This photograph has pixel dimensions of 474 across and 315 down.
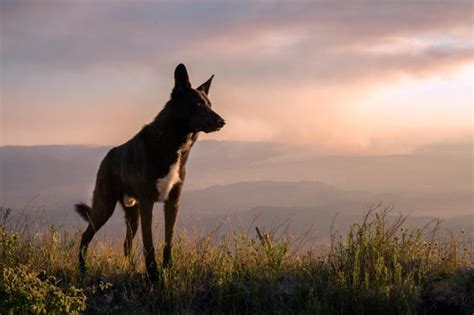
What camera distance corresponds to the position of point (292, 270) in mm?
8055

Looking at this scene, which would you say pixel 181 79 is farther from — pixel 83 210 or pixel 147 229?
pixel 83 210

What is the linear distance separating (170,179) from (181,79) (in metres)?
1.34

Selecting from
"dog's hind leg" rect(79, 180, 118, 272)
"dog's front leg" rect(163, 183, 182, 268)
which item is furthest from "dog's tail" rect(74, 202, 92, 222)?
"dog's front leg" rect(163, 183, 182, 268)

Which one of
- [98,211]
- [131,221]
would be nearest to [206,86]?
[131,221]

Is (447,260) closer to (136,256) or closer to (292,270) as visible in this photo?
(292,270)

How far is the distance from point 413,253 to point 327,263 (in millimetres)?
1222

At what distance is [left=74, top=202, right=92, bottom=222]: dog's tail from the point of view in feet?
30.0

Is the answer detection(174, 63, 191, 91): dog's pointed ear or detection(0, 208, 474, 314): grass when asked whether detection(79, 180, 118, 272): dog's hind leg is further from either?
detection(174, 63, 191, 91): dog's pointed ear

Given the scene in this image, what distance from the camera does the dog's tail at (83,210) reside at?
30.0 ft

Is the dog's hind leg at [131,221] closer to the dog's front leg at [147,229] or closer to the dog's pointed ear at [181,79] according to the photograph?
the dog's front leg at [147,229]

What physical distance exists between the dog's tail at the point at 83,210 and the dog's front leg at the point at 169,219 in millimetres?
1807

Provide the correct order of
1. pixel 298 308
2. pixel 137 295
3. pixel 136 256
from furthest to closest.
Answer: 1. pixel 136 256
2. pixel 137 295
3. pixel 298 308

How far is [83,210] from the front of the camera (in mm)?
9172

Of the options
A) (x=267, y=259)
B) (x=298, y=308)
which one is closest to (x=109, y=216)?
(x=267, y=259)
